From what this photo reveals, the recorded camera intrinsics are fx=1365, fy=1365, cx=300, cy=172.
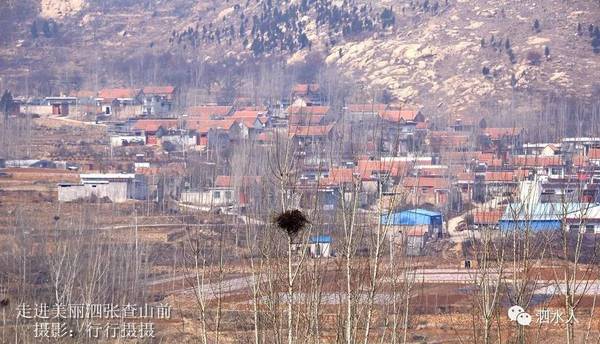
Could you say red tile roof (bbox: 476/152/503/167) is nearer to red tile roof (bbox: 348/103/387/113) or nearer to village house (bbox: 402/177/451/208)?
village house (bbox: 402/177/451/208)

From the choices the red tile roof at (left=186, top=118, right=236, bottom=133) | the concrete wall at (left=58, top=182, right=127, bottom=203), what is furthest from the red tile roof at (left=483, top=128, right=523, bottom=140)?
the concrete wall at (left=58, top=182, right=127, bottom=203)

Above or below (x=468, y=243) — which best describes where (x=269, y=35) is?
above

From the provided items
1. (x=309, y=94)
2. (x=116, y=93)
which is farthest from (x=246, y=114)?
(x=116, y=93)

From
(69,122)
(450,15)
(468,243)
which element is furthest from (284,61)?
(468,243)

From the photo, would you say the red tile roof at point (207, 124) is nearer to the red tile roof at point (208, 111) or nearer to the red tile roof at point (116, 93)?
the red tile roof at point (208, 111)

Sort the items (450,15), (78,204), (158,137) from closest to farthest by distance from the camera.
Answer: (78,204) → (158,137) → (450,15)

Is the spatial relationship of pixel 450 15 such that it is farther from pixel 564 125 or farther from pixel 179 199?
pixel 179 199

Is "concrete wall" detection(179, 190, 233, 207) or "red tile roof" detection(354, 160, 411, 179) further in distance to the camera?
"concrete wall" detection(179, 190, 233, 207)
